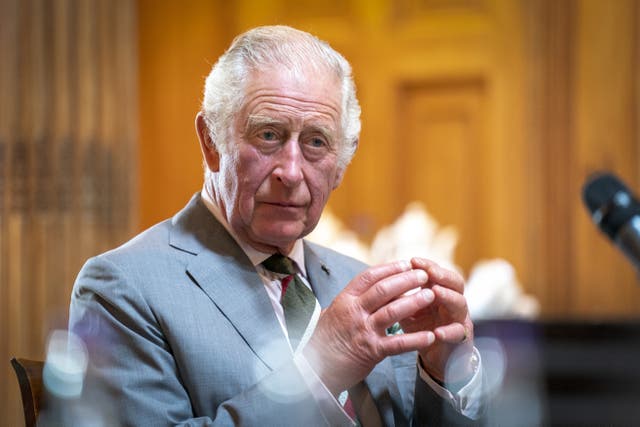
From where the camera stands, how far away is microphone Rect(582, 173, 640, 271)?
95cm

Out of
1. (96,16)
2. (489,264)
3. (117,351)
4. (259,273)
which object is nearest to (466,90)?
(489,264)

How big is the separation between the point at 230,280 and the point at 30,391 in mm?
313

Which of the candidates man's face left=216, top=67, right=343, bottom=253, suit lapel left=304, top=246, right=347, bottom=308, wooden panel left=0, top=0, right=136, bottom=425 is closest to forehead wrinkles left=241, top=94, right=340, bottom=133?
man's face left=216, top=67, right=343, bottom=253

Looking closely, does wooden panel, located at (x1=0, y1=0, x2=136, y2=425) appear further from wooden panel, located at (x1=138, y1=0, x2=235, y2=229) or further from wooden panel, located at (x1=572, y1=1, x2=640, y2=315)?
wooden panel, located at (x1=572, y1=1, x2=640, y2=315)

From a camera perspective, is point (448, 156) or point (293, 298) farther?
point (448, 156)

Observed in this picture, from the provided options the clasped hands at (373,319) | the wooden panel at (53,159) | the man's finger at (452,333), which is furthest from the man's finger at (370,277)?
the wooden panel at (53,159)

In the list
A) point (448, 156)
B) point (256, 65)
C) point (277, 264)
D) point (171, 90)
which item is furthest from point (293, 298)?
point (171, 90)

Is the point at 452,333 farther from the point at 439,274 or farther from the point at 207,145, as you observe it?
the point at 207,145

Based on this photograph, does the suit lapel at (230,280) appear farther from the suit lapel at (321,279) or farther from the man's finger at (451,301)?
the man's finger at (451,301)

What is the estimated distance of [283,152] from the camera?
124cm

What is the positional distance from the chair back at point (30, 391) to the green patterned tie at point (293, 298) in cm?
35

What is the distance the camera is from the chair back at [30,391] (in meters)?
1.17

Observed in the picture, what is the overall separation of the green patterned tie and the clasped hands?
0.14 metres

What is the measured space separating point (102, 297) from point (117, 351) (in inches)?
3.2
